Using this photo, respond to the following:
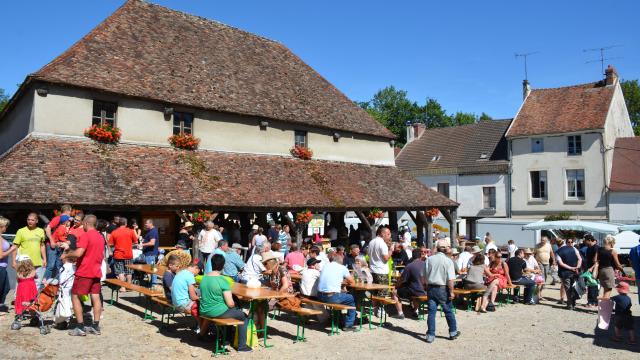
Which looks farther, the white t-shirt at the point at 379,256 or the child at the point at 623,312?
the white t-shirt at the point at 379,256

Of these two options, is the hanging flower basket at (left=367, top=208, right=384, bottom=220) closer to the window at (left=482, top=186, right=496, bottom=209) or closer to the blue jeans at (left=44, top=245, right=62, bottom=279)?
the blue jeans at (left=44, top=245, right=62, bottom=279)

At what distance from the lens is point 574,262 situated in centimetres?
1275

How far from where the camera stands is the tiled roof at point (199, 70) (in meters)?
17.2

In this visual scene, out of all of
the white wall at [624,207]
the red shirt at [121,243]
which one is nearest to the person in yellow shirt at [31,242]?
the red shirt at [121,243]

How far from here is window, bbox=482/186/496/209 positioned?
3344cm

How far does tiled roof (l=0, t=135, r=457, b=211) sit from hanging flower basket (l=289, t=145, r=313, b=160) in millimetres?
306

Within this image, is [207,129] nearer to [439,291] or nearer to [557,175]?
[439,291]

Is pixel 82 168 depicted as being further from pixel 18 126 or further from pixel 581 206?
pixel 581 206

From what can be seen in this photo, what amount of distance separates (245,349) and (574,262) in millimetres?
8641

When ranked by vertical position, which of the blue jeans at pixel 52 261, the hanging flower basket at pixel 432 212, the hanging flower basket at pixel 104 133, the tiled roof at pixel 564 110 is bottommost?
the blue jeans at pixel 52 261

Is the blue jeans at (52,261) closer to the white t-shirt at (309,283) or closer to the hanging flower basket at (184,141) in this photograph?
the white t-shirt at (309,283)

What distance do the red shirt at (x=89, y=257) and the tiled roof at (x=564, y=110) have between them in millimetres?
29087

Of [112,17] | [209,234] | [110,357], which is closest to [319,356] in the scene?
[110,357]

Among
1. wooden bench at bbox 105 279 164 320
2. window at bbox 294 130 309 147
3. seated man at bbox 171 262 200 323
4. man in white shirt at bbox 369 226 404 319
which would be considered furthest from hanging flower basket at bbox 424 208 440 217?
seated man at bbox 171 262 200 323
